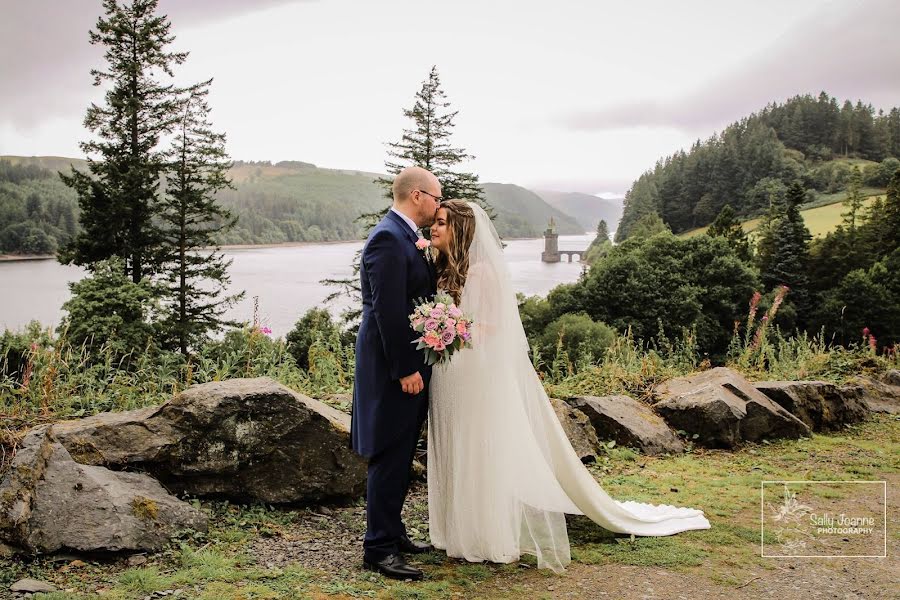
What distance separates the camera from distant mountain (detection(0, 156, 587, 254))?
43.3 m

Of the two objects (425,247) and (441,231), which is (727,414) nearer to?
(441,231)

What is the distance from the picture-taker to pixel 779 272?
53031 millimetres

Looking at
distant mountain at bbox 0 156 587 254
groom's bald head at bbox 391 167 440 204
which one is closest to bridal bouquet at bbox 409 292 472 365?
groom's bald head at bbox 391 167 440 204

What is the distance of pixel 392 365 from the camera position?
389 centimetres

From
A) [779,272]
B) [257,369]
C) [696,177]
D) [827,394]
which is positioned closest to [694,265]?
[779,272]

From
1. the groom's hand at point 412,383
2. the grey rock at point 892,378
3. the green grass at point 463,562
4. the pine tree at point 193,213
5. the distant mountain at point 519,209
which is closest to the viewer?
the green grass at point 463,562

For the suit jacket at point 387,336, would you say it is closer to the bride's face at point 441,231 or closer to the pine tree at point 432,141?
the bride's face at point 441,231

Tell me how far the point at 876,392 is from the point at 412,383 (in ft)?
27.5

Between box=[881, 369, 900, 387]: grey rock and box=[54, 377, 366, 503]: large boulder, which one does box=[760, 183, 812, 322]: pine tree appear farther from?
box=[54, 377, 366, 503]: large boulder

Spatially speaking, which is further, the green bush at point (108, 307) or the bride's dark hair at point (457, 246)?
the green bush at point (108, 307)

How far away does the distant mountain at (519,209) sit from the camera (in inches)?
5182

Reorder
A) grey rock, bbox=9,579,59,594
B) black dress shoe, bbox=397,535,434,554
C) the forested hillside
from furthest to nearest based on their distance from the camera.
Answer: the forested hillside → black dress shoe, bbox=397,535,434,554 → grey rock, bbox=9,579,59,594

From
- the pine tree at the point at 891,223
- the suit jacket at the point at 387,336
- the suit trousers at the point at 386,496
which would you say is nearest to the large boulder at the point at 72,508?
the suit trousers at the point at 386,496

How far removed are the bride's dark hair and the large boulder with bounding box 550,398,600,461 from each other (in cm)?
258
